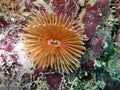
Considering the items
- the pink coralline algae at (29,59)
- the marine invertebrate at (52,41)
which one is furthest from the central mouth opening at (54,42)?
the pink coralline algae at (29,59)

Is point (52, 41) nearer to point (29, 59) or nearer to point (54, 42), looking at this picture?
point (54, 42)

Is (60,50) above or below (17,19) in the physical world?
below

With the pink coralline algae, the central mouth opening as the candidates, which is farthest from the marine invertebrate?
the pink coralline algae

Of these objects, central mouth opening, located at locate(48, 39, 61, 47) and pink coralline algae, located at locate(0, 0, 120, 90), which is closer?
central mouth opening, located at locate(48, 39, 61, 47)

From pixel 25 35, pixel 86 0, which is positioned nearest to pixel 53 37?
pixel 25 35

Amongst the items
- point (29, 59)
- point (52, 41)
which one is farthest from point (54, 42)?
point (29, 59)

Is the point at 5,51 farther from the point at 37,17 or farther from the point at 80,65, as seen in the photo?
the point at 80,65

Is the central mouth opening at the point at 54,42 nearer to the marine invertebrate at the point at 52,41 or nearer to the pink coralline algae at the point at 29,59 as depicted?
the marine invertebrate at the point at 52,41

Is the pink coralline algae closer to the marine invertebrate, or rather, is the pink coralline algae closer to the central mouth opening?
the marine invertebrate
